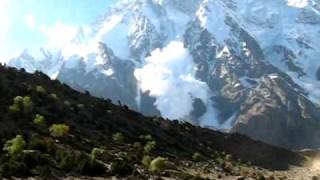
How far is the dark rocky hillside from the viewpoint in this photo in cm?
4388

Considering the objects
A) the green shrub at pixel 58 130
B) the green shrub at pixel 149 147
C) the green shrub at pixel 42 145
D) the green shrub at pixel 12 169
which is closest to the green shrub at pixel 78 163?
the green shrub at pixel 42 145

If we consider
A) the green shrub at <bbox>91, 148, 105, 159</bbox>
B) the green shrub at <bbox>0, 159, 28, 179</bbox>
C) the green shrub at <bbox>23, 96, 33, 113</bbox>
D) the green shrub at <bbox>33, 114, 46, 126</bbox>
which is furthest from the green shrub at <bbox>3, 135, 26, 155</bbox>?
the green shrub at <bbox>23, 96, 33, 113</bbox>

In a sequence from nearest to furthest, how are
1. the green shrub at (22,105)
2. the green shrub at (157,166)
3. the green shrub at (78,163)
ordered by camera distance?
the green shrub at (78,163)
the green shrub at (157,166)
the green shrub at (22,105)

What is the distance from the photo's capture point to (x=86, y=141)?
184 feet

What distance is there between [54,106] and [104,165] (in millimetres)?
22037

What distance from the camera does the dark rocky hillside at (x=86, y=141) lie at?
4388 centimetres

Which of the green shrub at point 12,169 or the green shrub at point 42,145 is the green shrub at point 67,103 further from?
the green shrub at point 12,169

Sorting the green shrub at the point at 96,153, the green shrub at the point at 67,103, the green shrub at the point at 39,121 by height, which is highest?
the green shrub at the point at 67,103

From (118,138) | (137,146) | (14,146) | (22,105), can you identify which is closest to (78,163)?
(14,146)

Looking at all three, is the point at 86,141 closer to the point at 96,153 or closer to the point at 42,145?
the point at 96,153

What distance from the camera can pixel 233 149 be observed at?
101m

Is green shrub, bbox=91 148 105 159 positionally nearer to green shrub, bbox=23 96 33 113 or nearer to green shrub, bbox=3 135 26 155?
green shrub, bbox=3 135 26 155

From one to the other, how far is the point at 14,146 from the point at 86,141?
12.7 m

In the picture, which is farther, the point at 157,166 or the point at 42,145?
the point at 157,166
